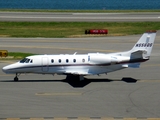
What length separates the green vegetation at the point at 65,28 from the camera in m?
82.3

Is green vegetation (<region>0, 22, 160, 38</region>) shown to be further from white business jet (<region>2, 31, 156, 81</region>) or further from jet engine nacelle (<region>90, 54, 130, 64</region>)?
jet engine nacelle (<region>90, 54, 130, 64</region>)

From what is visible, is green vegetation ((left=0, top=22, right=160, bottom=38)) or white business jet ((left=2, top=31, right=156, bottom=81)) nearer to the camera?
white business jet ((left=2, top=31, right=156, bottom=81))

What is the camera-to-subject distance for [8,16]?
107 m

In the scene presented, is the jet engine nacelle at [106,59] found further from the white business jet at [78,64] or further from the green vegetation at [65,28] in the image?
the green vegetation at [65,28]

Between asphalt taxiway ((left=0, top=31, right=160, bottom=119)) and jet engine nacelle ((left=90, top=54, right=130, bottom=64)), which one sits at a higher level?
jet engine nacelle ((left=90, top=54, right=130, bottom=64))

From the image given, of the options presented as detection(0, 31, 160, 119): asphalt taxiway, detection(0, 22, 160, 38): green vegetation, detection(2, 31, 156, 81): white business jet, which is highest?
detection(0, 22, 160, 38): green vegetation

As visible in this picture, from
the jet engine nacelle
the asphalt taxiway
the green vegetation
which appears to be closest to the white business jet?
the jet engine nacelle

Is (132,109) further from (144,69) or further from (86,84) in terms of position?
(144,69)

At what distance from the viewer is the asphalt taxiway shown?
3431 centimetres

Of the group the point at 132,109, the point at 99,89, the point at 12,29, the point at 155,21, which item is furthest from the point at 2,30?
the point at 132,109

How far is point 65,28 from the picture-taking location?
89.1m

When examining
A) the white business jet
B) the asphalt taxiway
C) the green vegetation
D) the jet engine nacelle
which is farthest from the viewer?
the green vegetation

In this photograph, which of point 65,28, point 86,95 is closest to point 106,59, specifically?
point 86,95

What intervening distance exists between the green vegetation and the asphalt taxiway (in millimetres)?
24815
